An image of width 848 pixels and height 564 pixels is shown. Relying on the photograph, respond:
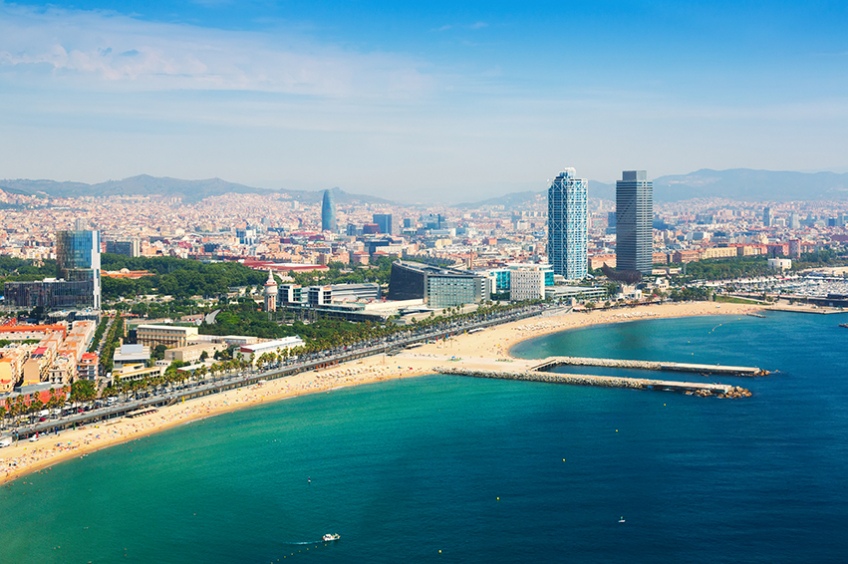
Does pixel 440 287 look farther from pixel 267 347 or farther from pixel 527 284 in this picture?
pixel 267 347

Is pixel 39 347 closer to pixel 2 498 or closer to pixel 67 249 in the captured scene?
pixel 2 498

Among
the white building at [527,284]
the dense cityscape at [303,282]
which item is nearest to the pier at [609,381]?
the dense cityscape at [303,282]

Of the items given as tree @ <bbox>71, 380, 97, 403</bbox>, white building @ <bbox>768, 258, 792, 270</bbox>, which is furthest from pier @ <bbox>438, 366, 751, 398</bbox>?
white building @ <bbox>768, 258, 792, 270</bbox>

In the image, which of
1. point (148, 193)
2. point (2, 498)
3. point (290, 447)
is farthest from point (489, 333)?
point (148, 193)

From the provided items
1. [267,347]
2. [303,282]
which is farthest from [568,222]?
[267,347]

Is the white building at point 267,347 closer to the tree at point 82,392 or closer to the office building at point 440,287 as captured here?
the tree at point 82,392
